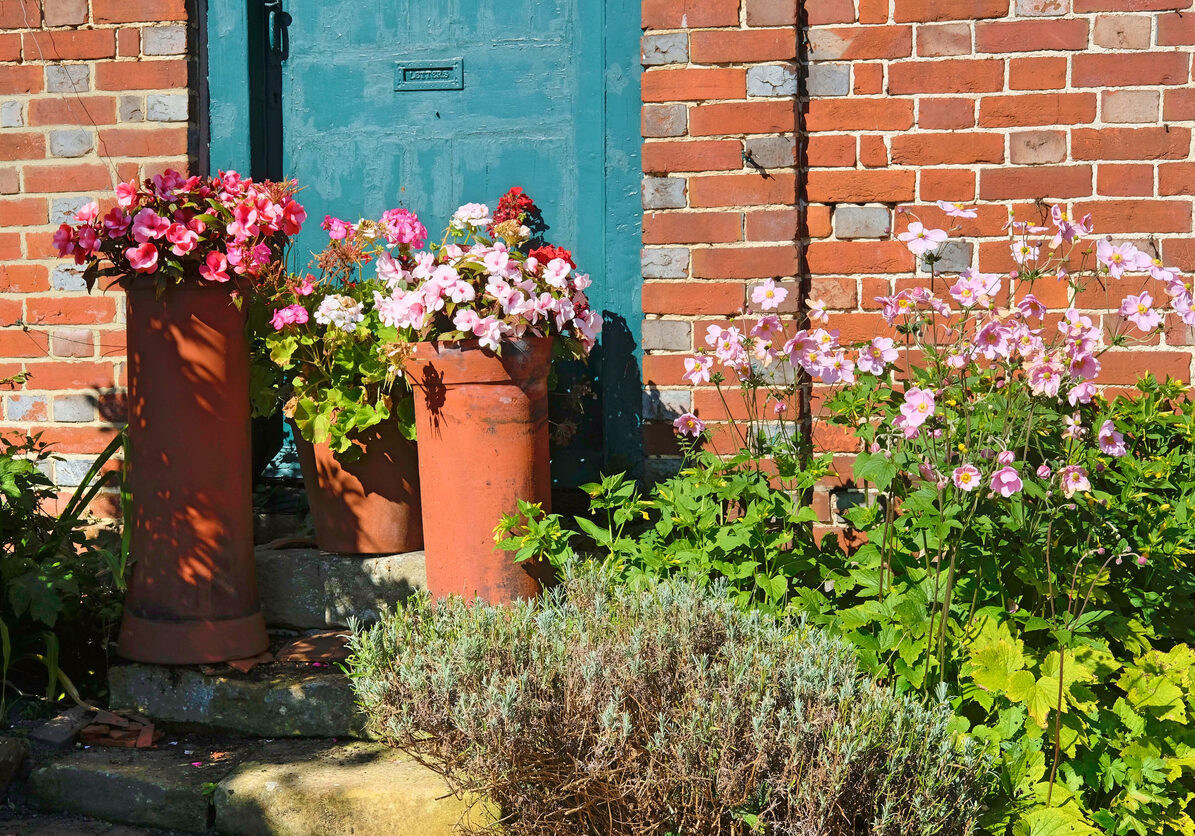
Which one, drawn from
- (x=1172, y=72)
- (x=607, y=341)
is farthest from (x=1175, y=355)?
(x=607, y=341)

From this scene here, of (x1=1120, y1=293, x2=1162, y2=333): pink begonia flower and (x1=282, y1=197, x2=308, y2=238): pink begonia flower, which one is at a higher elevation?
(x1=282, y1=197, x2=308, y2=238): pink begonia flower

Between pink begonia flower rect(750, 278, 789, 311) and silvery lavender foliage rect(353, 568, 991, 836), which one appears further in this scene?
pink begonia flower rect(750, 278, 789, 311)

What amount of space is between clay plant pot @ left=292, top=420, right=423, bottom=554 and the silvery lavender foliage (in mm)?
1004

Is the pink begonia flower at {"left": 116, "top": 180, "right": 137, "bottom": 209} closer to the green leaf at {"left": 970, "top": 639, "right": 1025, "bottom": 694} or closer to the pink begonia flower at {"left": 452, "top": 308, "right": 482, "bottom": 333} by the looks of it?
the pink begonia flower at {"left": 452, "top": 308, "right": 482, "bottom": 333}

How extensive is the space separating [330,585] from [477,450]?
71 cm

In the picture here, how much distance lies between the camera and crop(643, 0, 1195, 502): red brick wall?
3.31 m

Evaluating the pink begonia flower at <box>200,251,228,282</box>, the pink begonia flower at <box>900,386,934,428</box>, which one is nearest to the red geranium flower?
the pink begonia flower at <box>200,251,228,282</box>

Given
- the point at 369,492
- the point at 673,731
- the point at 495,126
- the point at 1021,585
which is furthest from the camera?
the point at 495,126

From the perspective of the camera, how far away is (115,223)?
9.93ft

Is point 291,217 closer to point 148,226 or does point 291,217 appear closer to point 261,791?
point 148,226

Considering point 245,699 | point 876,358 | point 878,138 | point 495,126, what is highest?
point 495,126

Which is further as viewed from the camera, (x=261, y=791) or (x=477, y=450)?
(x=477, y=450)

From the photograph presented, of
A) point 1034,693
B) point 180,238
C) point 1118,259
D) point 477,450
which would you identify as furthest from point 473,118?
point 1034,693

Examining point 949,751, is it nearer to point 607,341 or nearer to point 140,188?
point 607,341
